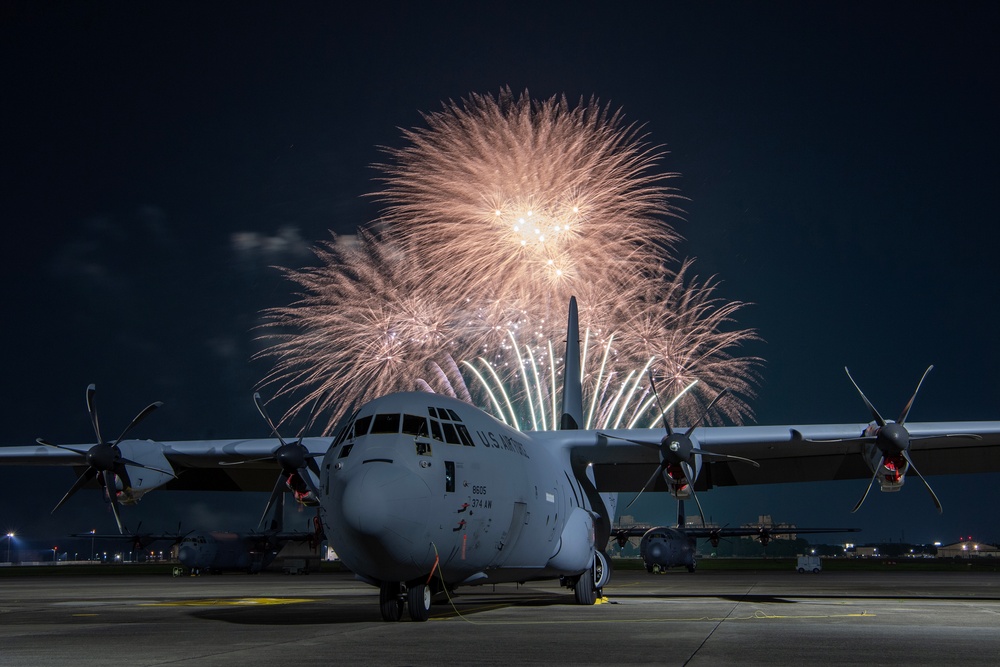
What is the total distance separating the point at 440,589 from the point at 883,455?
35.2 feet

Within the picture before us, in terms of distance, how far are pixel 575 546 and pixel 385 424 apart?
293 inches

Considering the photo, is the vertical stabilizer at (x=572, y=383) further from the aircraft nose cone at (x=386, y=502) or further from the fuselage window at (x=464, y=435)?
the aircraft nose cone at (x=386, y=502)

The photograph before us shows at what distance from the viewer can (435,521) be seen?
43.0ft

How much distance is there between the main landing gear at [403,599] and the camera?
14.2 meters

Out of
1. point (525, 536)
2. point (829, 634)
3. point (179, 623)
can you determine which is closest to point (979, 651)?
point (829, 634)

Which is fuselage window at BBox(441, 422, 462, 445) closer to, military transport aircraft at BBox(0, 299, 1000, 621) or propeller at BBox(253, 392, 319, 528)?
military transport aircraft at BBox(0, 299, 1000, 621)

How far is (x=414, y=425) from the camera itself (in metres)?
13.7

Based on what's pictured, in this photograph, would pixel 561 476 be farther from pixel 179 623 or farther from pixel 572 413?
pixel 179 623

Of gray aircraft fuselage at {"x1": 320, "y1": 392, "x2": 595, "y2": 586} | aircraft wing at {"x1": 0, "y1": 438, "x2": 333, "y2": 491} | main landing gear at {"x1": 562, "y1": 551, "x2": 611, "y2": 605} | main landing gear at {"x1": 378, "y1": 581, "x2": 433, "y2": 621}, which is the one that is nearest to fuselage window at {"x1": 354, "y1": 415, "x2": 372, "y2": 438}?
gray aircraft fuselage at {"x1": 320, "y1": 392, "x2": 595, "y2": 586}

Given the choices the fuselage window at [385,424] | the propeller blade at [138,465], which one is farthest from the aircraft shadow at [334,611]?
the propeller blade at [138,465]

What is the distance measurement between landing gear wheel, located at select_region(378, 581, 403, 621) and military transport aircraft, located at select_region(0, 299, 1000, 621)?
0.08ft

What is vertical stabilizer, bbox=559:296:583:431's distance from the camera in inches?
1000

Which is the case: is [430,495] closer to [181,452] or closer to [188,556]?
[181,452]

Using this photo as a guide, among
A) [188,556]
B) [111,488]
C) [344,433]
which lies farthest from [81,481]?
[188,556]
